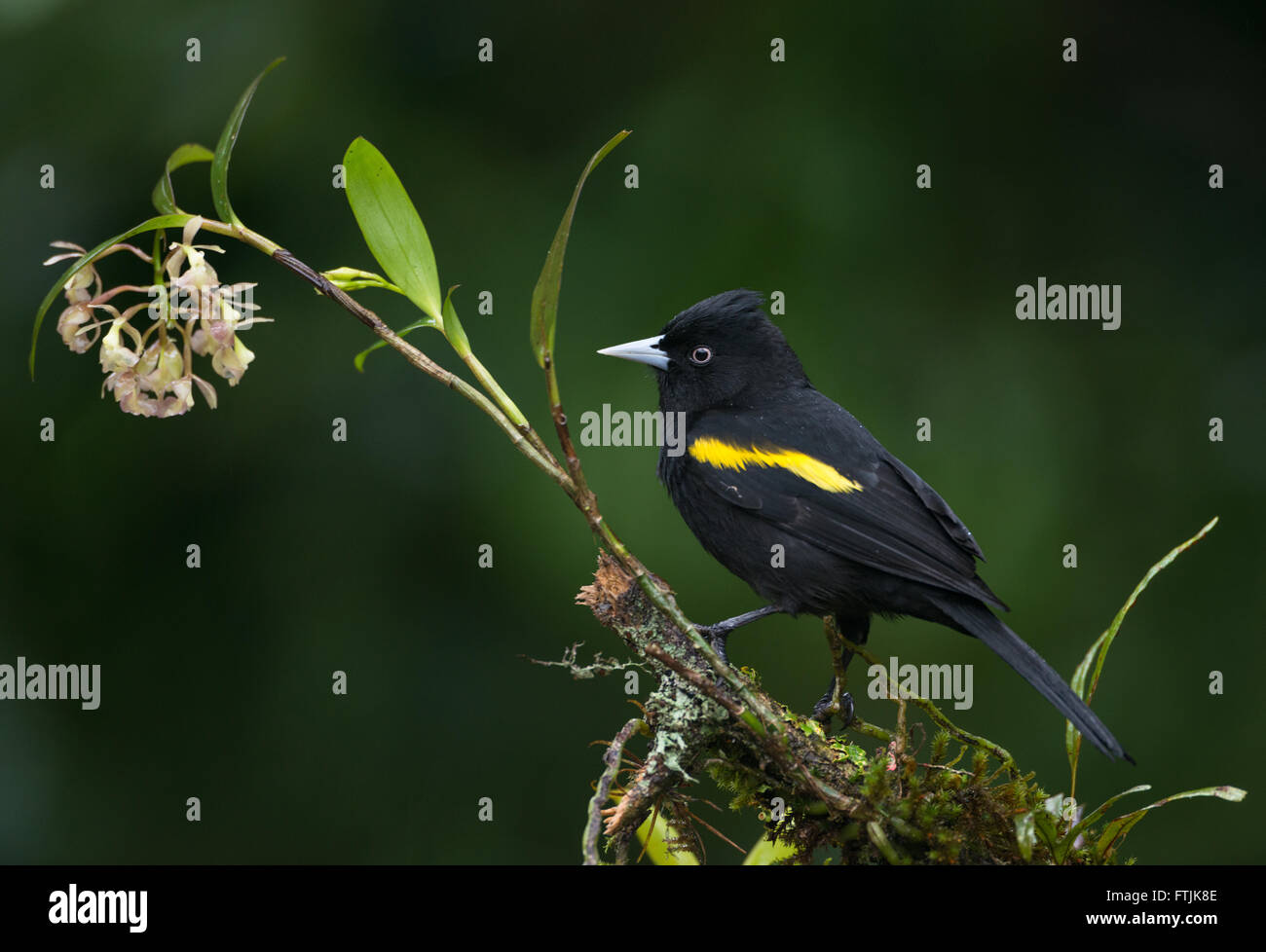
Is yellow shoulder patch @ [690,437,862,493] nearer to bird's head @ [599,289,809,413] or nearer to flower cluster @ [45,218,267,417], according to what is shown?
bird's head @ [599,289,809,413]

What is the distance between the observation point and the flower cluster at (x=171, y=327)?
5.22 feet

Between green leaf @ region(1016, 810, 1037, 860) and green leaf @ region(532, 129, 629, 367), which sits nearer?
green leaf @ region(532, 129, 629, 367)

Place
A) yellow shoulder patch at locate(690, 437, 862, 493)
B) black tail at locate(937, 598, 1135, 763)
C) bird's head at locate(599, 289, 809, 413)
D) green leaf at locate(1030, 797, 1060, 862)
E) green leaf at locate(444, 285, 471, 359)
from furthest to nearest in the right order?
bird's head at locate(599, 289, 809, 413), yellow shoulder patch at locate(690, 437, 862, 493), black tail at locate(937, 598, 1135, 763), green leaf at locate(1030, 797, 1060, 862), green leaf at locate(444, 285, 471, 359)

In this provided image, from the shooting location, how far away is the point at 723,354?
9.24 ft

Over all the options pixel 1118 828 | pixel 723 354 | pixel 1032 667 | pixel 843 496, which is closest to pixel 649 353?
pixel 723 354

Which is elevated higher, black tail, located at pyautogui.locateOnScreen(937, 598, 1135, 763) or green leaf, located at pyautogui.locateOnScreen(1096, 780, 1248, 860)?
black tail, located at pyautogui.locateOnScreen(937, 598, 1135, 763)

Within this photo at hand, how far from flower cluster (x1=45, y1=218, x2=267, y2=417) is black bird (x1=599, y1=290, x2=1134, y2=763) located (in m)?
1.13

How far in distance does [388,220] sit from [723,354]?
1329mm

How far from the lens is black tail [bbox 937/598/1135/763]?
1819mm

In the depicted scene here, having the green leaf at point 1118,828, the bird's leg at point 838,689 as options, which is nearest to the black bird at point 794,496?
the bird's leg at point 838,689

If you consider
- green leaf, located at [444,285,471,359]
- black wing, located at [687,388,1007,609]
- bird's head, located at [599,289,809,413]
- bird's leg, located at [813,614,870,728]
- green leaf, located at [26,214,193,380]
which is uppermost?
bird's head, located at [599,289,809,413]

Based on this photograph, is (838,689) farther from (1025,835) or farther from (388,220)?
(388,220)

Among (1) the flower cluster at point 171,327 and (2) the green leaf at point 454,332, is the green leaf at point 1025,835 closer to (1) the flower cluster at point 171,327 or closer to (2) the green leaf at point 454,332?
(2) the green leaf at point 454,332

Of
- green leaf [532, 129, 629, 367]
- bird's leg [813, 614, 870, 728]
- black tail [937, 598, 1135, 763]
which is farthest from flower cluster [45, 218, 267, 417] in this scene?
black tail [937, 598, 1135, 763]
